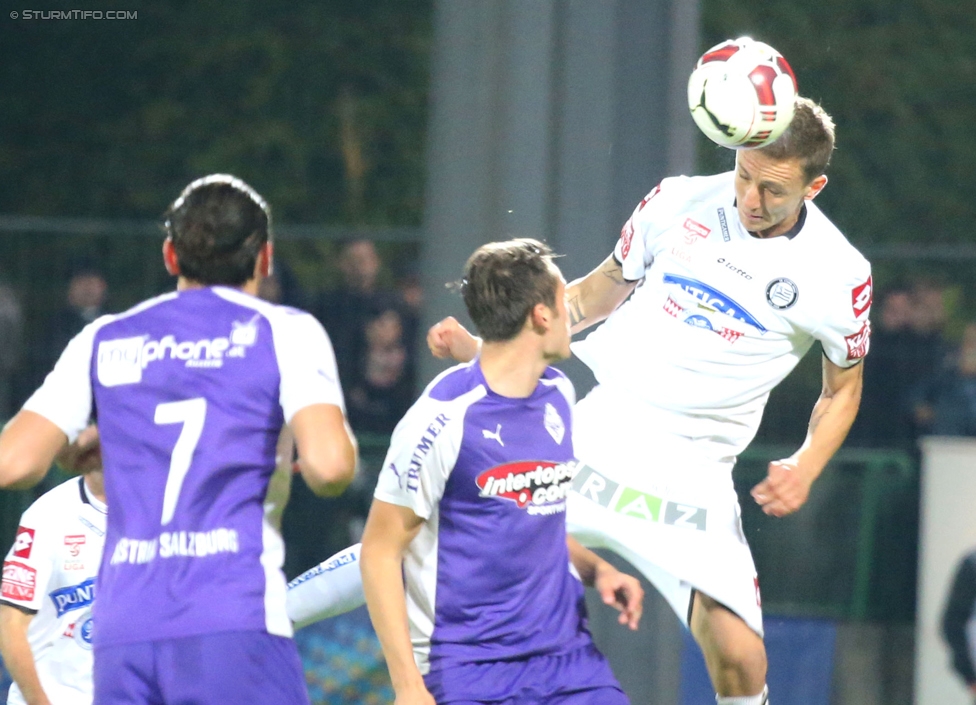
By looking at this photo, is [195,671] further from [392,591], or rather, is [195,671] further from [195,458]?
[392,591]

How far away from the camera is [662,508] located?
205 inches

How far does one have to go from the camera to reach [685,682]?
25.2 ft

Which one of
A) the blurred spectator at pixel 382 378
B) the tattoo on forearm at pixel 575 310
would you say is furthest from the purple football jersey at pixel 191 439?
the blurred spectator at pixel 382 378

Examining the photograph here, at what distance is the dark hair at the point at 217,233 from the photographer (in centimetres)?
379

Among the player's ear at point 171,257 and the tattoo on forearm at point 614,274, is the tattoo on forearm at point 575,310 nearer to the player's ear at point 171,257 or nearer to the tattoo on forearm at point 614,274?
the tattoo on forearm at point 614,274

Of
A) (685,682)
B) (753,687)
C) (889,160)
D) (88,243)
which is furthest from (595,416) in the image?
(889,160)

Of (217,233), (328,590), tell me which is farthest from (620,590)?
(217,233)

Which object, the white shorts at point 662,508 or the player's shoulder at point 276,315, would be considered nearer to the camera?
the player's shoulder at point 276,315

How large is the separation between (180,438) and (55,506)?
169 centimetres

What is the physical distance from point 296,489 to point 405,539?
4.55 meters

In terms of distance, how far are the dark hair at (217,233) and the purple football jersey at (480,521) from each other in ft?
2.24

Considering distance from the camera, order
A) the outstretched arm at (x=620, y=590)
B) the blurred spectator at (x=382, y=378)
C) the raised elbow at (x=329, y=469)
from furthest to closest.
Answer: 1. the blurred spectator at (x=382, y=378)
2. the outstretched arm at (x=620, y=590)
3. the raised elbow at (x=329, y=469)

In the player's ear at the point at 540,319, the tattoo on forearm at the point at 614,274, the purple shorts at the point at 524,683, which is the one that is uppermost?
the tattoo on forearm at the point at 614,274

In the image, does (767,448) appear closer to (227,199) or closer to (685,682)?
(685,682)
